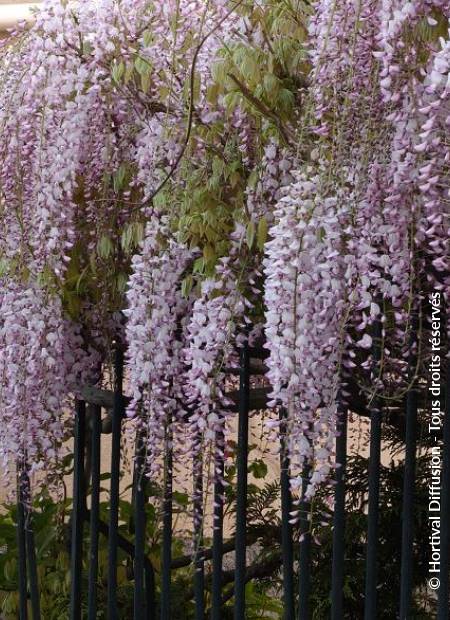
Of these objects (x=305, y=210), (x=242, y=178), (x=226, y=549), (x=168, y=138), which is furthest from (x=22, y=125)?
(x=226, y=549)

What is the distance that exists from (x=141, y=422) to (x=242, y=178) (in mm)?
515

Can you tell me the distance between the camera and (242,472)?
194cm

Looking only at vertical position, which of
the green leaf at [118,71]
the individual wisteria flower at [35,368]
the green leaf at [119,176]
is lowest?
the individual wisteria flower at [35,368]

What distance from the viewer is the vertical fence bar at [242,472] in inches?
75.1

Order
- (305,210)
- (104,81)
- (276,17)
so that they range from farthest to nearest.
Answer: (104,81), (276,17), (305,210)

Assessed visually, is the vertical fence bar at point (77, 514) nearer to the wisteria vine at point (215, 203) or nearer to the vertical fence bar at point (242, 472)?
the wisteria vine at point (215, 203)

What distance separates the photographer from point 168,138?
187 centimetres

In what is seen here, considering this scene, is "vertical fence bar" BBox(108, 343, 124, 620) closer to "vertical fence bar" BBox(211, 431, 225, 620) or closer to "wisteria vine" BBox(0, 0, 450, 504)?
"wisteria vine" BBox(0, 0, 450, 504)

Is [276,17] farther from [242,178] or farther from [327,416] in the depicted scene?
[327,416]

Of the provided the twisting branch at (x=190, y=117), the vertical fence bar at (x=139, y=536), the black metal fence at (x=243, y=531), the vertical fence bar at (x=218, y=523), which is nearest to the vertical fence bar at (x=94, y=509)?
the black metal fence at (x=243, y=531)

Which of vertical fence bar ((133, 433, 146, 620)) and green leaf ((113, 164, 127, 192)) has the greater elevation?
green leaf ((113, 164, 127, 192))

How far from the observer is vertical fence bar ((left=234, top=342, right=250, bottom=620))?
1.91 m

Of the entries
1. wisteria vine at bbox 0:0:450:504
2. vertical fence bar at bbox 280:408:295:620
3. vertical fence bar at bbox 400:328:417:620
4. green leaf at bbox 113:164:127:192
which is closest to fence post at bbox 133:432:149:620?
wisteria vine at bbox 0:0:450:504

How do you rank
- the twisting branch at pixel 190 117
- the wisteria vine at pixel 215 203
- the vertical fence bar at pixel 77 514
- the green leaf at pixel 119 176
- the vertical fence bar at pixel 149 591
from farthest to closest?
the vertical fence bar at pixel 149 591 < the vertical fence bar at pixel 77 514 < the green leaf at pixel 119 176 < the twisting branch at pixel 190 117 < the wisteria vine at pixel 215 203
